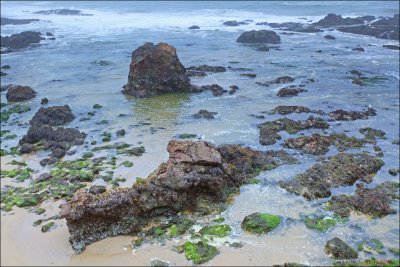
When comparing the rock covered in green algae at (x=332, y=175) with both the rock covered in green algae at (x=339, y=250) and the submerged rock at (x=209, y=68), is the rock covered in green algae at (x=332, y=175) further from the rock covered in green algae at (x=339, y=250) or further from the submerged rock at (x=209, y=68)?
the submerged rock at (x=209, y=68)

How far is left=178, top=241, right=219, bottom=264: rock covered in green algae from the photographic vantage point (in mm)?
12198

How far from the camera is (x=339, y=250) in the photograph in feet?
40.1

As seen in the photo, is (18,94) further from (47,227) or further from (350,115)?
(350,115)

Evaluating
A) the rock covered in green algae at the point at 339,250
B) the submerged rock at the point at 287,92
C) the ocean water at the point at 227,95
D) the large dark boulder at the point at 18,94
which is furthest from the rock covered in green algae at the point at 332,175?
the large dark boulder at the point at 18,94

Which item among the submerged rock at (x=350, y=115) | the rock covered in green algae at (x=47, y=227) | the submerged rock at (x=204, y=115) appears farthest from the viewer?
the submerged rock at (x=204, y=115)

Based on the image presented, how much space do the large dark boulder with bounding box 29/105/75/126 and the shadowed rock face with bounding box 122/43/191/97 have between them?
5578 millimetres

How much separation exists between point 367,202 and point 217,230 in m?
5.38

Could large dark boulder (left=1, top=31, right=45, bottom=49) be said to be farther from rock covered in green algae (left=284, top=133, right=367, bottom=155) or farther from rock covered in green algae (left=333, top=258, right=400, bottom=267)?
rock covered in green algae (left=333, top=258, right=400, bottom=267)

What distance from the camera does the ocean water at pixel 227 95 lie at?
45.8 ft

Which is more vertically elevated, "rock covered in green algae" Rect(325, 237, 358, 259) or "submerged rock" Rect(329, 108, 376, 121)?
"submerged rock" Rect(329, 108, 376, 121)

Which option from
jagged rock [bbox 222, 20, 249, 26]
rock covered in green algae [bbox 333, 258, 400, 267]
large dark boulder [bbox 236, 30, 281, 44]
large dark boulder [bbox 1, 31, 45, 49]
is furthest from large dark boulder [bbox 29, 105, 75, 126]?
jagged rock [bbox 222, 20, 249, 26]

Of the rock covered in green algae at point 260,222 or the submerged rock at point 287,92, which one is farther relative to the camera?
the submerged rock at point 287,92

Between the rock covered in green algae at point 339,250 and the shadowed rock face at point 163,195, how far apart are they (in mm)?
4143

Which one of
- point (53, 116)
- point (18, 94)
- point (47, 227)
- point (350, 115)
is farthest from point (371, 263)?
point (18, 94)
